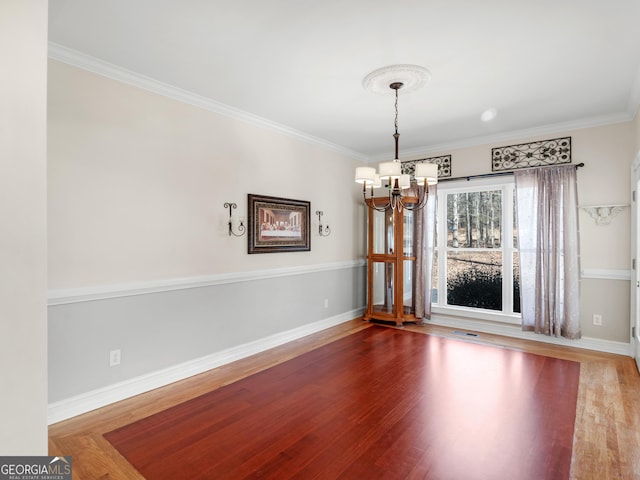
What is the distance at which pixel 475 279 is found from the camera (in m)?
5.08

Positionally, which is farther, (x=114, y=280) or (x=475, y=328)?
(x=475, y=328)

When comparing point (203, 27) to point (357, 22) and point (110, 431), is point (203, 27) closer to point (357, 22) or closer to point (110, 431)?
point (357, 22)

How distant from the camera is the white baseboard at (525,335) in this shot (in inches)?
156

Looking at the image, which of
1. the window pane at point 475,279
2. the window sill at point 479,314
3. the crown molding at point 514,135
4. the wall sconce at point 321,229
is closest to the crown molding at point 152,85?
the wall sconce at point 321,229

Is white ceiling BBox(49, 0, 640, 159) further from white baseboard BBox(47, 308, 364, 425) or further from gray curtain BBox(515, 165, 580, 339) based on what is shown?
white baseboard BBox(47, 308, 364, 425)

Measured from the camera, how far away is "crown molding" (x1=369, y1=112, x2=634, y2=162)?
397cm

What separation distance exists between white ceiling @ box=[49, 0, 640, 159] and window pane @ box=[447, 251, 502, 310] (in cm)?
197

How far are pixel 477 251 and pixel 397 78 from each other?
9.84 ft

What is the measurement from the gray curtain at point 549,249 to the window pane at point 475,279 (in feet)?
1.39

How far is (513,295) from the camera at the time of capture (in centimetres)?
475

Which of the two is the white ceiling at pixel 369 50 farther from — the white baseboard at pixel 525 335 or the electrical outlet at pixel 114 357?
the white baseboard at pixel 525 335

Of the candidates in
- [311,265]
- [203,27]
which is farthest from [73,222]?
[311,265]

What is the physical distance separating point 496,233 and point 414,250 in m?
1.12

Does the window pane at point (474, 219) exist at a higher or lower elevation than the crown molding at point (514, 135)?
lower
